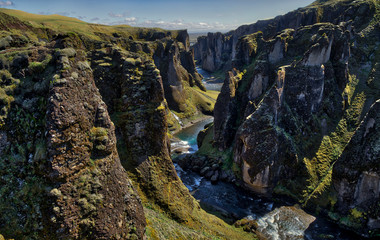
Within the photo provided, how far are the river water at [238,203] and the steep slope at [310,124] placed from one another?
193 centimetres

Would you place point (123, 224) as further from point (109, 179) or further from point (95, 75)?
point (95, 75)

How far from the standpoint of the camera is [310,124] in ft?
155

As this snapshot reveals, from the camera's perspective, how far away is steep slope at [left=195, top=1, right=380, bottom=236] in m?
36.2

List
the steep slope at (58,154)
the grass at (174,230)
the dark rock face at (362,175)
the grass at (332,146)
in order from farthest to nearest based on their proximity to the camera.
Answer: the grass at (332,146)
the dark rock face at (362,175)
the grass at (174,230)
the steep slope at (58,154)

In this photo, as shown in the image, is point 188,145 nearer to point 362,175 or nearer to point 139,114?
point 362,175

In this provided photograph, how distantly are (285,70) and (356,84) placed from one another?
792 inches

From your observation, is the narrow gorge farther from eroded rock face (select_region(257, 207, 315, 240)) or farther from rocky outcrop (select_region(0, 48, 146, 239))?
eroded rock face (select_region(257, 207, 315, 240))

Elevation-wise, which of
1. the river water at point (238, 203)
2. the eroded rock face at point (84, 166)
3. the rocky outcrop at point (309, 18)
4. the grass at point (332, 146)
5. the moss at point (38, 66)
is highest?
the rocky outcrop at point (309, 18)

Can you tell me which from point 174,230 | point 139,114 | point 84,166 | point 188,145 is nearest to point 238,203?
point 174,230

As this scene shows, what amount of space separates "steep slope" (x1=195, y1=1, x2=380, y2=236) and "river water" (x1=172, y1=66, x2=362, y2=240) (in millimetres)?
1931

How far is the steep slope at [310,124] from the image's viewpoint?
3625 centimetres

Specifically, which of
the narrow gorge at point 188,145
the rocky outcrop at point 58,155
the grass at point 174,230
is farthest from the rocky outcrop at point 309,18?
the rocky outcrop at point 58,155

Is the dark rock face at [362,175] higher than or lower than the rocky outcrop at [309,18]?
lower

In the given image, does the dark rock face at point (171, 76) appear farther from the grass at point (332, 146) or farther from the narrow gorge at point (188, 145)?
the grass at point (332, 146)
